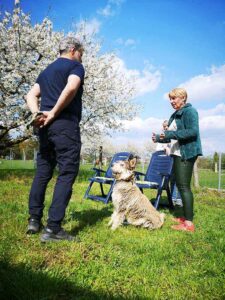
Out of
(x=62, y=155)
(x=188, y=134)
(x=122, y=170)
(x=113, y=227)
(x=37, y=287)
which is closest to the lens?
(x=37, y=287)

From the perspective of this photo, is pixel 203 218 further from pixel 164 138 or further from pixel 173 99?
pixel 173 99

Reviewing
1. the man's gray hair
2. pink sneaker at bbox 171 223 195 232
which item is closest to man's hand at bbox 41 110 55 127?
the man's gray hair

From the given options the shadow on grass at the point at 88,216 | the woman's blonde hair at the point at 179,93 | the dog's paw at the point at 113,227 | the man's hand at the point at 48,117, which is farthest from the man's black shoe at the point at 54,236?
the woman's blonde hair at the point at 179,93

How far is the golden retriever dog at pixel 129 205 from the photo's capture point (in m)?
4.85

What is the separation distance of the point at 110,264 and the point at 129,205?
1.82m

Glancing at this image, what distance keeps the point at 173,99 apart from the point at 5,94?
10487mm

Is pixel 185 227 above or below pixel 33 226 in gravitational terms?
below

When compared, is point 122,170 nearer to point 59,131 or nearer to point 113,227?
point 113,227

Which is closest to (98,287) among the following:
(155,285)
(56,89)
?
(155,285)

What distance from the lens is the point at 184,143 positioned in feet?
16.4

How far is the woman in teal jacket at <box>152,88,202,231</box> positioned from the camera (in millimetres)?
4871

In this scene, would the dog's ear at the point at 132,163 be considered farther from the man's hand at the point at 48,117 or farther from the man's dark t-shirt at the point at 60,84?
the man's hand at the point at 48,117

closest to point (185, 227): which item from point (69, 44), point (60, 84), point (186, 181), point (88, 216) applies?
point (186, 181)

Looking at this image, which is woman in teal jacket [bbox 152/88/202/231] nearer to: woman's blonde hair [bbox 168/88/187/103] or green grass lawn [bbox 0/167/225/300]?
woman's blonde hair [bbox 168/88/187/103]
